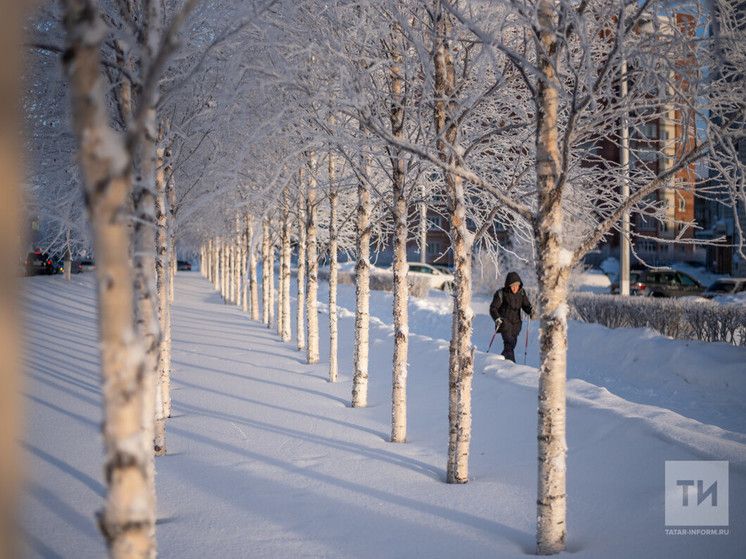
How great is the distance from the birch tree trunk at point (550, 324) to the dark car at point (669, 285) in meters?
21.9

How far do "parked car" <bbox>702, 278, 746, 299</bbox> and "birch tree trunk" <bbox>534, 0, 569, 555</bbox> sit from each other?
21.7 meters

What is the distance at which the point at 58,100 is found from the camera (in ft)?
26.7

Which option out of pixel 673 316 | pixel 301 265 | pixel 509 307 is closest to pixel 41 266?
pixel 301 265

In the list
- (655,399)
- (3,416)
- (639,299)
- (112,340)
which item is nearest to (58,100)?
(112,340)

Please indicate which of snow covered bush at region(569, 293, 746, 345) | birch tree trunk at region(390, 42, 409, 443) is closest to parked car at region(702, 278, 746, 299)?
snow covered bush at region(569, 293, 746, 345)

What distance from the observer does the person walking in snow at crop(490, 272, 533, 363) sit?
12.0 m

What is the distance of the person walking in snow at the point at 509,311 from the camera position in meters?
12.0

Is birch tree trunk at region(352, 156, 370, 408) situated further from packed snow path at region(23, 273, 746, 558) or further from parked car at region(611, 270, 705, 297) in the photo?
parked car at region(611, 270, 705, 297)

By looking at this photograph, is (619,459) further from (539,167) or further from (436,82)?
(436,82)

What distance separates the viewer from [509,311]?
1217cm

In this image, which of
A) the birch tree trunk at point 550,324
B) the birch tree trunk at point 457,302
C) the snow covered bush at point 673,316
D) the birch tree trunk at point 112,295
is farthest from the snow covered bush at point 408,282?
the birch tree trunk at point 112,295

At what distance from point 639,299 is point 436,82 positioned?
11862 millimetres

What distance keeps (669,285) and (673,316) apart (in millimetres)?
11633

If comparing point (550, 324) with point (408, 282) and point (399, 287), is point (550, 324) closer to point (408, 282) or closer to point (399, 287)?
point (399, 287)
